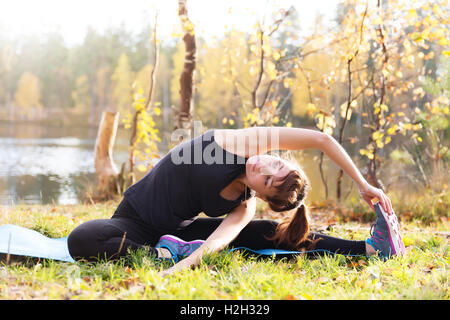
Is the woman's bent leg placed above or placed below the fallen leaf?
above

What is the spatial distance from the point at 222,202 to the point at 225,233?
203mm

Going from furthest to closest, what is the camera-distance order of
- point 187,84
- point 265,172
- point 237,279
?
point 187,84 → point 265,172 → point 237,279

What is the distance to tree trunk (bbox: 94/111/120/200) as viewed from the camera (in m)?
6.75

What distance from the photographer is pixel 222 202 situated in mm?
→ 2793

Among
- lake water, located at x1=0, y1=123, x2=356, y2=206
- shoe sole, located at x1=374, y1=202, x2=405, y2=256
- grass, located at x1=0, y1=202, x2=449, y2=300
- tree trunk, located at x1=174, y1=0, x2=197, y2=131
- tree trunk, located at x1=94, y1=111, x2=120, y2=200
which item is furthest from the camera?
lake water, located at x1=0, y1=123, x2=356, y2=206

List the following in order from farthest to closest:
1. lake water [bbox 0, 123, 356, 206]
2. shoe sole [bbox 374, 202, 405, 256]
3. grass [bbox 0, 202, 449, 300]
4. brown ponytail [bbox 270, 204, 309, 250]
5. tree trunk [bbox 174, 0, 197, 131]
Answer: lake water [bbox 0, 123, 356, 206] < tree trunk [bbox 174, 0, 197, 131] < brown ponytail [bbox 270, 204, 309, 250] < shoe sole [bbox 374, 202, 405, 256] < grass [bbox 0, 202, 449, 300]

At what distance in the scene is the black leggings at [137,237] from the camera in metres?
2.64

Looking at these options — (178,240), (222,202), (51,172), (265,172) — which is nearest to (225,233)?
(222,202)

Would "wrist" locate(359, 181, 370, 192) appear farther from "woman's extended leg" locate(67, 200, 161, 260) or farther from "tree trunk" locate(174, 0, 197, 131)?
"tree trunk" locate(174, 0, 197, 131)

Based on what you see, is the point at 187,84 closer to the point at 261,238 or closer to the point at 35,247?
the point at 261,238

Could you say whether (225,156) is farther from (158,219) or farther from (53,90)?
(53,90)

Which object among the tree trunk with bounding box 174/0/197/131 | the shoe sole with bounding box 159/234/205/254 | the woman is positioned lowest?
the shoe sole with bounding box 159/234/205/254

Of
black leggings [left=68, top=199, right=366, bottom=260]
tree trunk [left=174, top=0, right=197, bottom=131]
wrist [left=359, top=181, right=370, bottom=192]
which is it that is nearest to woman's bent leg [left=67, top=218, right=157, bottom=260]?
black leggings [left=68, top=199, right=366, bottom=260]

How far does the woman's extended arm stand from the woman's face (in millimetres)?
310
